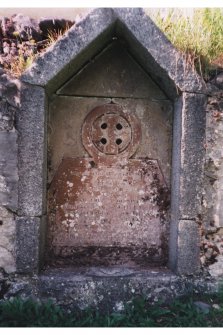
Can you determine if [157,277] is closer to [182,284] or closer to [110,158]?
[182,284]

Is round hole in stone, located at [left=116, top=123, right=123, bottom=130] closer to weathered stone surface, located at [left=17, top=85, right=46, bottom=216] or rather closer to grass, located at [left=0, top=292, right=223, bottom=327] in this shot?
weathered stone surface, located at [left=17, top=85, right=46, bottom=216]

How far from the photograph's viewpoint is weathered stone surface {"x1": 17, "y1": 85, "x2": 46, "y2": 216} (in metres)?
3.58

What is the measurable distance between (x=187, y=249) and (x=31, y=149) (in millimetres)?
1793

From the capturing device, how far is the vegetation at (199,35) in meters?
3.81

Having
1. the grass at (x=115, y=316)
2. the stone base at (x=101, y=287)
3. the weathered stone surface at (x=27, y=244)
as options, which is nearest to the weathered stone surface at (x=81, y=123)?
the weathered stone surface at (x=27, y=244)

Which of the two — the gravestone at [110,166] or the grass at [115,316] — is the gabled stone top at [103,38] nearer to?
the gravestone at [110,166]

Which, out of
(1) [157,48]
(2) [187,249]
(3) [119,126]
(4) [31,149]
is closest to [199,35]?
(1) [157,48]

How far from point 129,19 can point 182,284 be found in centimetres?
259

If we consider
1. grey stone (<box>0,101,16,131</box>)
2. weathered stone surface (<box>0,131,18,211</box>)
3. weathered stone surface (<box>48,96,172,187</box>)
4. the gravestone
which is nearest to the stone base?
the gravestone

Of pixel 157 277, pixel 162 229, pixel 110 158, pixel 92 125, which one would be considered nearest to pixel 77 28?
pixel 92 125

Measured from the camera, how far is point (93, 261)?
13.2 ft

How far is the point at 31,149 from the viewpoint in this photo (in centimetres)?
359

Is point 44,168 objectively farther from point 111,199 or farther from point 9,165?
point 111,199

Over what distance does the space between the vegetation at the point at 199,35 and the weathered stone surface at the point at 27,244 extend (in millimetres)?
2207
